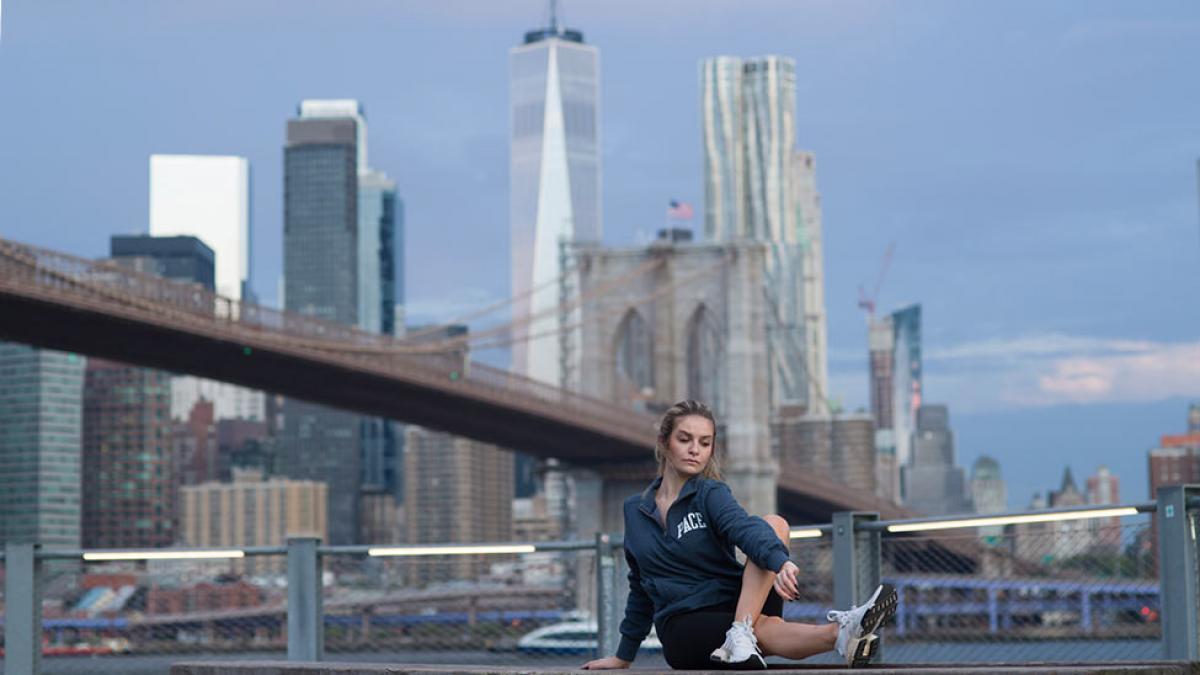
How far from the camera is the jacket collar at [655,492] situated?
5.06 m

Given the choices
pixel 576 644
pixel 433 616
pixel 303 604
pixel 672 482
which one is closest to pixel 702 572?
pixel 672 482

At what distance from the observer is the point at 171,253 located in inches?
6137

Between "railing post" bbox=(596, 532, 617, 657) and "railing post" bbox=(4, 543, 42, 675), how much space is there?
7.13 feet

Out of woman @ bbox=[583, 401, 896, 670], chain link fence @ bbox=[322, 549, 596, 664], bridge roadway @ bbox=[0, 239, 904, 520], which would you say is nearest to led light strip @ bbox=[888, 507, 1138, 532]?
woman @ bbox=[583, 401, 896, 670]

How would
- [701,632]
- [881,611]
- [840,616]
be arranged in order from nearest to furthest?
[881,611], [840,616], [701,632]

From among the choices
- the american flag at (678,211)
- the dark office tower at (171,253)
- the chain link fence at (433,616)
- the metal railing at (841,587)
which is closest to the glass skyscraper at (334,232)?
the dark office tower at (171,253)

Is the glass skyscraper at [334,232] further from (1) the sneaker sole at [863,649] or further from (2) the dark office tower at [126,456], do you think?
(1) the sneaker sole at [863,649]

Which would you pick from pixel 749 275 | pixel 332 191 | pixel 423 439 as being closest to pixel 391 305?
pixel 332 191

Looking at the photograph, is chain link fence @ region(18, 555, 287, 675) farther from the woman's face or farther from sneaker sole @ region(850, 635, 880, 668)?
sneaker sole @ region(850, 635, 880, 668)

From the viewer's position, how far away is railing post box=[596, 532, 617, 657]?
A: 7.71 metres

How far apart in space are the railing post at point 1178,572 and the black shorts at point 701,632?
4.92 feet

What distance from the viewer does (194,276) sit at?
15475 cm

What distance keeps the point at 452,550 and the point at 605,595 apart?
0.63 meters

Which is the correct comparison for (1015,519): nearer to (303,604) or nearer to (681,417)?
(681,417)
